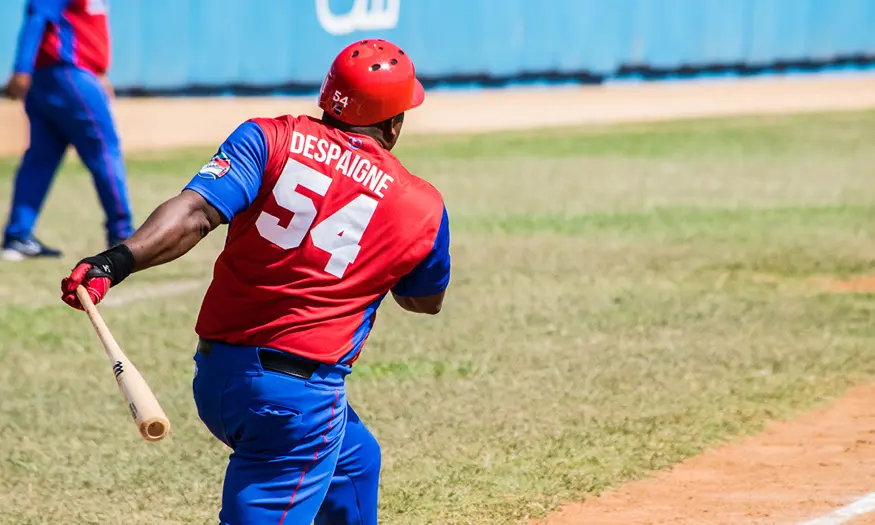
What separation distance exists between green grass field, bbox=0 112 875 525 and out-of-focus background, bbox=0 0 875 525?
0.09ft

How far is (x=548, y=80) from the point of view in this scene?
25.2 metres

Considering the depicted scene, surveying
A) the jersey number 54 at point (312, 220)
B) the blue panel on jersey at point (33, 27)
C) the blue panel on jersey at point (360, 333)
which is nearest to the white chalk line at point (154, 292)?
the blue panel on jersey at point (33, 27)

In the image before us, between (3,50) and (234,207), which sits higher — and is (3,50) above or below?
below

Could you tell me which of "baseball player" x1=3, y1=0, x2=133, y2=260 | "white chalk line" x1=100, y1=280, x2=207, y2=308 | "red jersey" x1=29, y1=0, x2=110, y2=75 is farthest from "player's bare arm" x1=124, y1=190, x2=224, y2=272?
"red jersey" x1=29, y1=0, x2=110, y2=75

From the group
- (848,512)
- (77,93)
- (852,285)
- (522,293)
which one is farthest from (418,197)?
(77,93)

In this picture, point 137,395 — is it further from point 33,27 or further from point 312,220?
point 33,27

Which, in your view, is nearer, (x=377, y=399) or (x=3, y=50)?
(x=377, y=399)

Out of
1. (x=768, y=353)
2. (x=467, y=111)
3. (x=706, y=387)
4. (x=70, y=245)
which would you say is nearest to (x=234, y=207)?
(x=706, y=387)

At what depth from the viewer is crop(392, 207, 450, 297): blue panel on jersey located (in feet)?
14.5

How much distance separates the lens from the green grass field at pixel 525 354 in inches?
244

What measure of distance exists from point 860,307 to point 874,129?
12.1 m

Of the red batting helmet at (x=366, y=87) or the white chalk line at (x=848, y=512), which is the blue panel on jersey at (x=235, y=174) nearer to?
the red batting helmet at (x=366, y=87)

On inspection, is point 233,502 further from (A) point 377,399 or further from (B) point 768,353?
(B) point 768,353

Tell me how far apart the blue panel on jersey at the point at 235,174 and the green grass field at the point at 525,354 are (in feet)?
6.59
